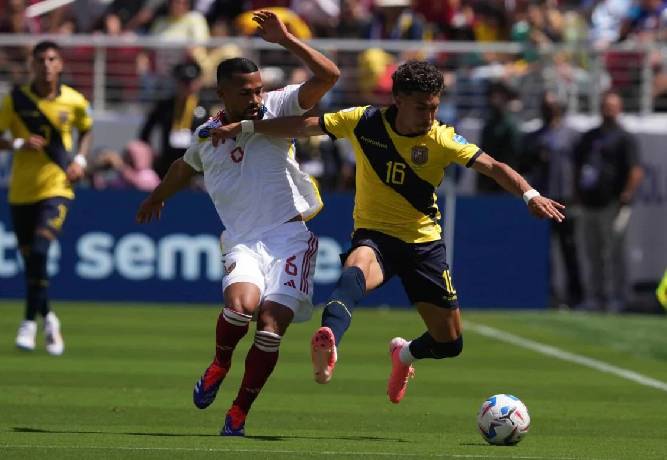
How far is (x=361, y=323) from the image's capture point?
18531 mm

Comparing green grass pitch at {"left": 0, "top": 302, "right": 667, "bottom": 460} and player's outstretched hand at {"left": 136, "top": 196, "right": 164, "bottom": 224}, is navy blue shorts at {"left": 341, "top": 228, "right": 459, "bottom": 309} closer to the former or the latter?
green grass pitch at {"left": 0, "top": 302, "right": 667, "bottom": 460}

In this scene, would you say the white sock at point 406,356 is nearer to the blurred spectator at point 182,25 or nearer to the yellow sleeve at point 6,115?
the yellow sleeve at point 6,115

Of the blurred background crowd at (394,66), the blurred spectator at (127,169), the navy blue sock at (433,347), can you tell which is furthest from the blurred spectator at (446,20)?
the navy blue sock at (433,347)

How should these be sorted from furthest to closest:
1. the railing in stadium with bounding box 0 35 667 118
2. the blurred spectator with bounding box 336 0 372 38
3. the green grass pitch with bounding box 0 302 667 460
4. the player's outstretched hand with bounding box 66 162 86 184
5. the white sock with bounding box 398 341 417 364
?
the blurred spectator with bounding box 336 0 372 38, the railing in stadium with bounding box 0 35 667 118, the player's outstretched hand with bounding box 66 162 86 184, the white sock with bounding box 398 341 417 364, the green grass pitch with bounding box 0 302 667 460

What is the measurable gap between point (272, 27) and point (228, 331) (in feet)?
6.13

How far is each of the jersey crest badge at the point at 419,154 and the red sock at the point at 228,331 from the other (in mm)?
1501

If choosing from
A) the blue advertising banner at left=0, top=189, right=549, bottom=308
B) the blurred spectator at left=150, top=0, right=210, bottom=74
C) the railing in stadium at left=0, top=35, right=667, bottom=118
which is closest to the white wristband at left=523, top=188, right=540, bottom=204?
the blue advertising banner at left=0, top=189, right=549, bottom=308

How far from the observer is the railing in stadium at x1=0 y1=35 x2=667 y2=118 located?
72.9ft

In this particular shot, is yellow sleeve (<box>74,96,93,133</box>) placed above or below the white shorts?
below

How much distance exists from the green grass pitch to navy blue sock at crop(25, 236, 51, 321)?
42cm

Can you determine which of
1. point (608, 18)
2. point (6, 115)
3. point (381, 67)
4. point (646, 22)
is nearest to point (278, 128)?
point (6, 115)

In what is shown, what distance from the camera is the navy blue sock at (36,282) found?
46.9 feet

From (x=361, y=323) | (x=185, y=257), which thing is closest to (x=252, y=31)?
(x=185, y=257)

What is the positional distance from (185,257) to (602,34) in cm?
764
